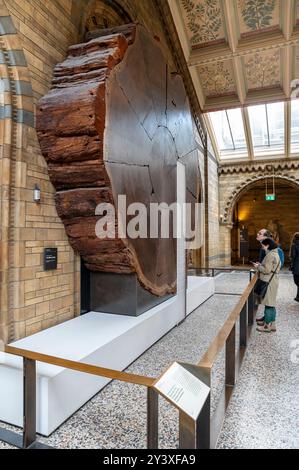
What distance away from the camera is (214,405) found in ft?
6.75

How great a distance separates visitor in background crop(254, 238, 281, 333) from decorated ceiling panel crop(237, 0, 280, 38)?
14.8 feet

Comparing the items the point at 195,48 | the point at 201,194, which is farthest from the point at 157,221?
the point at 201,194

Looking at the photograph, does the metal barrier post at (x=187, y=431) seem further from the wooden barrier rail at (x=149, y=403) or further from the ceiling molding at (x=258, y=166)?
the ceiling molding at (x=258, y=166)

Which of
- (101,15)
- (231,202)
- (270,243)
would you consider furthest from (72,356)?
(231,202)

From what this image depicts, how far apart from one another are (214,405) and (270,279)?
1.95 metres

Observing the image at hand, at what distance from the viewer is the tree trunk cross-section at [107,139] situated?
7.23 feet

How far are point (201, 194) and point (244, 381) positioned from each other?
7232 mm

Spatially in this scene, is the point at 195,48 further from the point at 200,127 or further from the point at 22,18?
the point at 22,18

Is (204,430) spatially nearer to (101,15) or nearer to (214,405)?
(214,405)

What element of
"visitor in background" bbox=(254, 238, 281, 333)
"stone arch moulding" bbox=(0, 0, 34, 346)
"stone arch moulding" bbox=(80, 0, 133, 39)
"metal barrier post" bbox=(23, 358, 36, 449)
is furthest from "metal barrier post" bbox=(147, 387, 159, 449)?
"stone arch moulding" bbox=(80, 0, 133, 39)

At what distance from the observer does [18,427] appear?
1776 millimetres

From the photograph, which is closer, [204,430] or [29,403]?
[204,430]

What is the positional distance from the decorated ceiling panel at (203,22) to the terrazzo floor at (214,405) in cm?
569

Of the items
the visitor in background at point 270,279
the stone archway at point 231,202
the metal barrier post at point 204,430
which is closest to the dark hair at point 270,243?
the visitor in background at point 270,279
